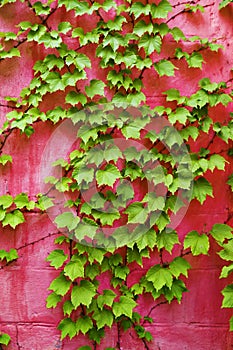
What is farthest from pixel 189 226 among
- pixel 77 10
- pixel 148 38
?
pixel 77 10

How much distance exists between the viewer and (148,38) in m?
2.20

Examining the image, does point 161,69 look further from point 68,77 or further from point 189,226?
point 189,226

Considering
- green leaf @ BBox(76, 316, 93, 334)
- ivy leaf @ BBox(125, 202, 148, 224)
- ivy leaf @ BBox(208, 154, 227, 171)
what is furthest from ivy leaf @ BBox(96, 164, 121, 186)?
green leaf @ BBox(76, 316, 93, 334)

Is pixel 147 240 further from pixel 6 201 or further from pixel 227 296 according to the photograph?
pixel 6 201

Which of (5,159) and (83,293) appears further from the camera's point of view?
(5,159)

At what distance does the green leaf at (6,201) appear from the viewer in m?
2.24

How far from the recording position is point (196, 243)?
7.01 ft

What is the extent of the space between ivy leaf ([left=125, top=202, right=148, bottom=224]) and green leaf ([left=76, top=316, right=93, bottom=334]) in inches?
21.3

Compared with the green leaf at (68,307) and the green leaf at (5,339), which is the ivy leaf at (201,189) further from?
the green leaf at (5,339)

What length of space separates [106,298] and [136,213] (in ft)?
1.47

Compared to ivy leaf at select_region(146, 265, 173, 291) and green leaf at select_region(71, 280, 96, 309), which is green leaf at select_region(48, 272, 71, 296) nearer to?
green leaf at select_region(71, 280, 96, 309)

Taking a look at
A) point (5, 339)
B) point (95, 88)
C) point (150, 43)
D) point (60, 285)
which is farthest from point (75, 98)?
point (5, 339)

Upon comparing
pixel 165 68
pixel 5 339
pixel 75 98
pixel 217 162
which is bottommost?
pixel 5 339

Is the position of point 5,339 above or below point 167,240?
below
